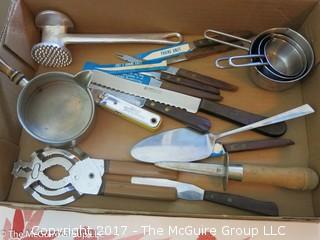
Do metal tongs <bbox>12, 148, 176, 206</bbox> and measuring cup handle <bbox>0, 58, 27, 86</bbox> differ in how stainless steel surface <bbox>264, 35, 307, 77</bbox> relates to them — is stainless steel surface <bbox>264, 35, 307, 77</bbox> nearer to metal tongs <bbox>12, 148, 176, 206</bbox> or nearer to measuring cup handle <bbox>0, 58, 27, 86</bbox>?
metal tongs <bbox>12, 148, 176, 206</bbox>

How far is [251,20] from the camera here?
2.22 feet

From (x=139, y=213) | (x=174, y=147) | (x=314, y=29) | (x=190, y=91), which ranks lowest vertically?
(x=139, y=213)

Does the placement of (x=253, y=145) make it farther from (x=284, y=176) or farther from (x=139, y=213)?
(x=139, y=213)

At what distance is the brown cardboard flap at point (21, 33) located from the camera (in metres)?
0.61

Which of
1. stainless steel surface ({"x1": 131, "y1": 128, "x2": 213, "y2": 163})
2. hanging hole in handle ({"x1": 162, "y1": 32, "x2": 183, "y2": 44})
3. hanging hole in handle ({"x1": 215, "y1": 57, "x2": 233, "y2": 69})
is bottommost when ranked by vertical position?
stainless steel surface ({"x1": 131, "y1": 128, "x2": 213, "y2": 163})

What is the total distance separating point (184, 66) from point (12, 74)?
0.97 feet

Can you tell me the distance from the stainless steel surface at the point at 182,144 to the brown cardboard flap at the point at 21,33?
25cm

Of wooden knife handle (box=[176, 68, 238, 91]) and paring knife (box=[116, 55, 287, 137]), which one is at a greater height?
wooden knife handle (box=[176, 68, 238, 91])

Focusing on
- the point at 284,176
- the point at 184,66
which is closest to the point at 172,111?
the point at 184,66

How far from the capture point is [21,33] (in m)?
0.64

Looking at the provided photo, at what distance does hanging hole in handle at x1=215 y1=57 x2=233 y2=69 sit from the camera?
26.4 inches

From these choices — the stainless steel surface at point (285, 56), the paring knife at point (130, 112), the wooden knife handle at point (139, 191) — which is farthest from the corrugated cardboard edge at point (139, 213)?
the stainless steel surface at point (285, 56)

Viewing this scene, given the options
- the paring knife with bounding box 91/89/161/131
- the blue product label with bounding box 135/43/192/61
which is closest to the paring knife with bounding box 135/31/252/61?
the blue product label with bounding box 135/43/192/61

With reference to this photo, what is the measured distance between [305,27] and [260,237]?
0.38 m
